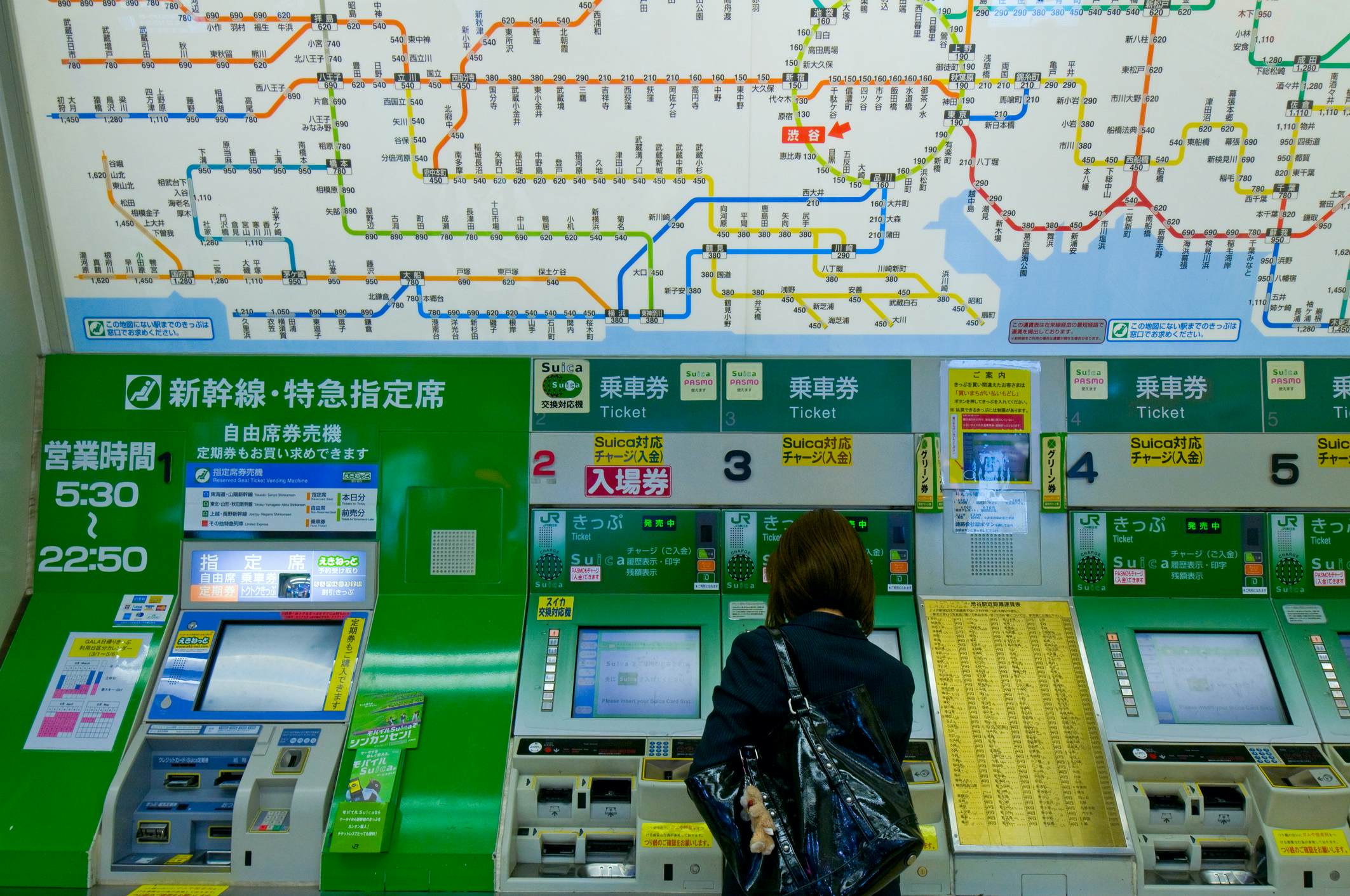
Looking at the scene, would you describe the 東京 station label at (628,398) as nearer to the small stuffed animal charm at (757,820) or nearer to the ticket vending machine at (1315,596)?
the small stuffed animal charm at (757,820)

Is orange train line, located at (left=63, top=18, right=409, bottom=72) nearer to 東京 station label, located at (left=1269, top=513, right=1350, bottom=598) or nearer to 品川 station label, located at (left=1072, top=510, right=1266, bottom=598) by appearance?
品川 station label, located at (left=1072, top=510, right=1266, bottom=598)

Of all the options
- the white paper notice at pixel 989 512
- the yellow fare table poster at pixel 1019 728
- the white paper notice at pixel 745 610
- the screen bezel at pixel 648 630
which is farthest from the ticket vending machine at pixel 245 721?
the white paper notice at pixel 989 512

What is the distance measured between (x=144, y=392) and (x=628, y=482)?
1832mm

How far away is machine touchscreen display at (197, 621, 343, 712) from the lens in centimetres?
300

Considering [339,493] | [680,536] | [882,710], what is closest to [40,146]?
[339,493]

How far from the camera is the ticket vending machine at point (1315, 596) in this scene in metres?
3.00

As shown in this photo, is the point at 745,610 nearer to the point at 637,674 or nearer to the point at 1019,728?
the point at 637,674

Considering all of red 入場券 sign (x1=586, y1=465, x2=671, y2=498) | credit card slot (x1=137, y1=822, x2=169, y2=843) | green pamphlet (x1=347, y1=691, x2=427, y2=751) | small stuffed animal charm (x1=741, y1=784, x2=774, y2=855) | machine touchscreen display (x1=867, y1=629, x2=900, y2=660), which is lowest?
credit card slot (x1=137, y1=822, x2=169, y2=843)

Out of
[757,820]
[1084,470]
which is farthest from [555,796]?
[1084,470]

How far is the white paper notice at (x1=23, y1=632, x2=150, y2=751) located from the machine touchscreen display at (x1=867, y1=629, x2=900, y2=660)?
2532mm

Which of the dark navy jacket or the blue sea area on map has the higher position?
the blue sea area on map

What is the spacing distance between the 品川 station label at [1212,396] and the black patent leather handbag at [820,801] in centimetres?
195

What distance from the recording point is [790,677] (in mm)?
1830

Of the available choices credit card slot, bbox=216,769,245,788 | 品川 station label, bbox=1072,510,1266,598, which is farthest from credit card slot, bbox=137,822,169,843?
品川 station label, bbox=1072,510,1266,598
